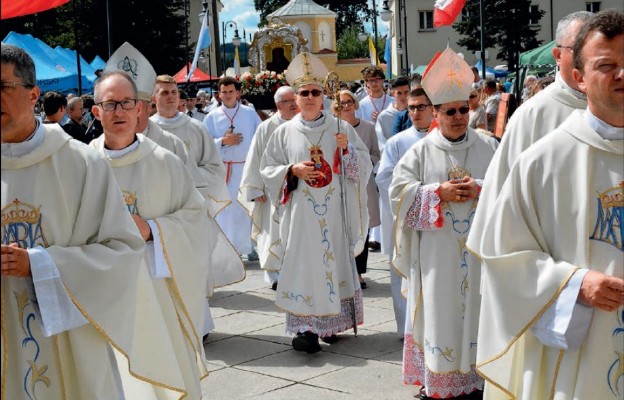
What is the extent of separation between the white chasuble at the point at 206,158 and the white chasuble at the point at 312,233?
40cm

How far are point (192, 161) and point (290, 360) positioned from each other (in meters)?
1.64

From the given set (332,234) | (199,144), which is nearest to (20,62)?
(332,234)

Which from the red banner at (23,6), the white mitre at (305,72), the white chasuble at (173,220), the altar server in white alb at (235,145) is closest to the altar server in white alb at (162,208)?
the white chasuble at (173,220)

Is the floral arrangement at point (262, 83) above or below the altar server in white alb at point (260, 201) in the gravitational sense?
above

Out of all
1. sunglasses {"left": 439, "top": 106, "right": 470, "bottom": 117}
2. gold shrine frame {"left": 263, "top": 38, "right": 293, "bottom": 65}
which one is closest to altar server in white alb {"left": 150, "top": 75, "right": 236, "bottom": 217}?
sunglasses {"left": 439, "top": 106, "right": 470, "bottom": 117}

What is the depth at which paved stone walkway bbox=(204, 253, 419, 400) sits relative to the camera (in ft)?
22.5

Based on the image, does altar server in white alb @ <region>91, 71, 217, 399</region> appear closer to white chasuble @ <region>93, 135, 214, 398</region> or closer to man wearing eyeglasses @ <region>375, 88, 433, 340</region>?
white chasuble @ <region>93, 135, 214, 398</region>

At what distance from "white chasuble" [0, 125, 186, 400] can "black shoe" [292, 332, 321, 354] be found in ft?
12.7

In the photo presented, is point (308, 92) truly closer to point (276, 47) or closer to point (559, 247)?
point (559, 247)

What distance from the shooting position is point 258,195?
917 centimetres

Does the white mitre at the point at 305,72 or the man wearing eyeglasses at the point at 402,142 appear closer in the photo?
the man wearing eyeglasses at the point at 402,142

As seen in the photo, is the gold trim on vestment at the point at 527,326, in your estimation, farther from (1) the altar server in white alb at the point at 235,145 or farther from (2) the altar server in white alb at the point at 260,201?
(1) the altar server in white alb at the point at 235,145

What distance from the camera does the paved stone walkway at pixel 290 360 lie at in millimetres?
6871

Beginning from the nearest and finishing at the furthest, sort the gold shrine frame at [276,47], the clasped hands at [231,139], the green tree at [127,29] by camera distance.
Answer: the clasped hands at [231,139] → the green tree at [127,29] → the gold shrine frame at [276,47]
